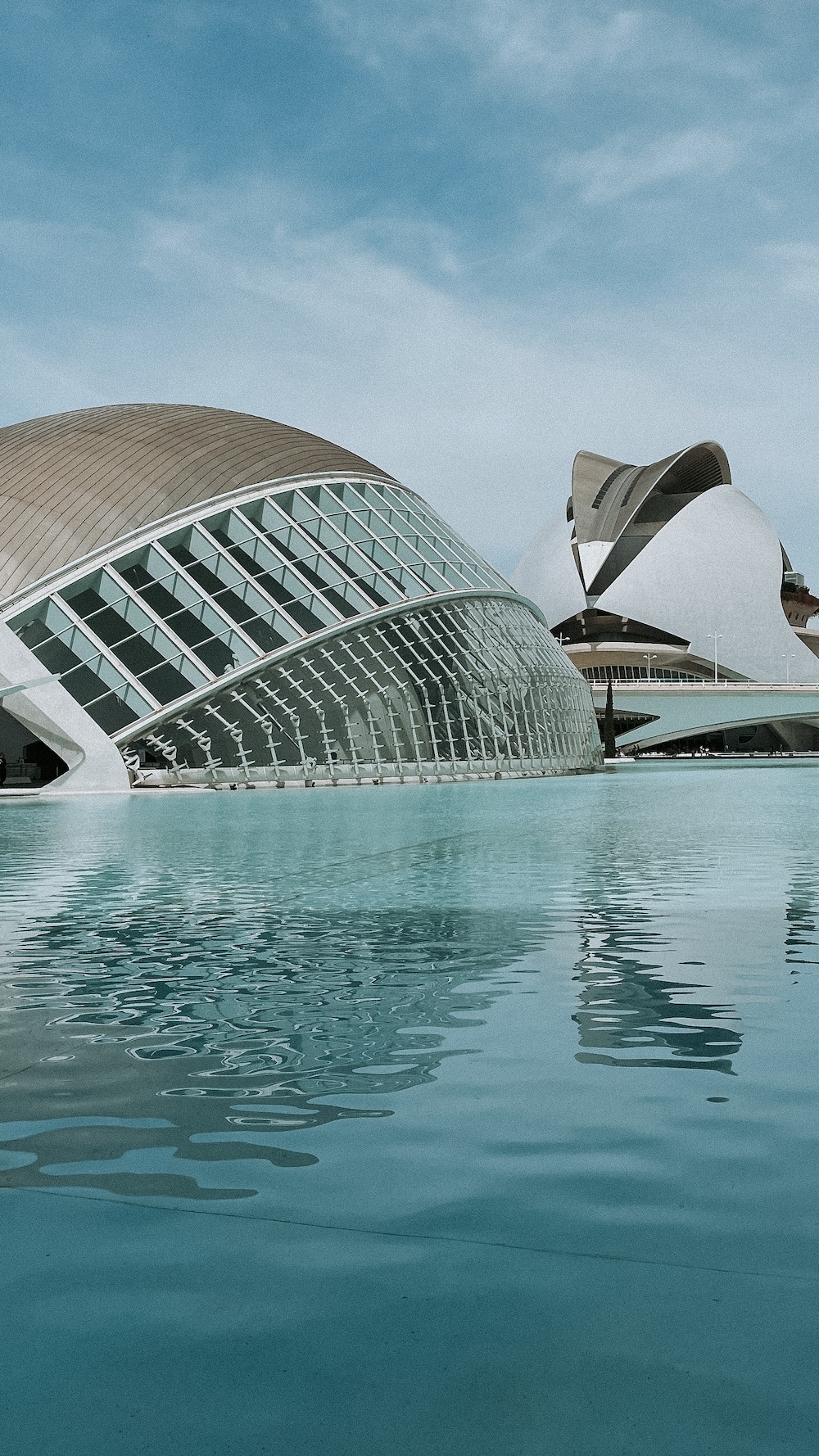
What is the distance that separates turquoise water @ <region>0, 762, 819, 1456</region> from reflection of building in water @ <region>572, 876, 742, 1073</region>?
26 millimetres

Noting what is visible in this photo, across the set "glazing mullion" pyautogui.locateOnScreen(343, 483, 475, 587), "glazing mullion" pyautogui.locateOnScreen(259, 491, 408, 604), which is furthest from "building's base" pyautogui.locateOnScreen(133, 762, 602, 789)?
"glazing mullion" pyautogui.locateOnScreen(343, 483, 475, 587)

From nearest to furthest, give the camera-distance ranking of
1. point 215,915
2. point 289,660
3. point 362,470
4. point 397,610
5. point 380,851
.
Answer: point 215,915, point 380,851, point 289,660, point 397,610, point 362,470

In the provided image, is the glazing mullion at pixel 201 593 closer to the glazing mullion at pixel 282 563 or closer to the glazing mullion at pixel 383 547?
the glazing mullion at pixel 282 563

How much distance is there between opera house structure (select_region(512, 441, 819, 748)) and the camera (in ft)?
308

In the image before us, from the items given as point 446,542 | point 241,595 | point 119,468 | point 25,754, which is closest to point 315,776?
point 241,595

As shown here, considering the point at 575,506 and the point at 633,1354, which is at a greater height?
the point at 575,506

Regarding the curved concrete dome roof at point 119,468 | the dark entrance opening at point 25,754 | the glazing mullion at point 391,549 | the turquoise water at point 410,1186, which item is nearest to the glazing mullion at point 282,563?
the curved concrete dome roof at point 119,468

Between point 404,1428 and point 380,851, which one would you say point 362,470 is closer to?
point 380,851

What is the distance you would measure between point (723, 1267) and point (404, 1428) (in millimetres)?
889

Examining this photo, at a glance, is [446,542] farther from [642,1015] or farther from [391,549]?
[642,1015]

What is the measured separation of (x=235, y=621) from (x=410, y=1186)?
28.8 meters

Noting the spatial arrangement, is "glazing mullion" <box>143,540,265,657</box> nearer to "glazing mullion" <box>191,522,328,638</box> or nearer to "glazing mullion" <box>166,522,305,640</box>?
"glazing mullion" <box>166,522,305,640</box>

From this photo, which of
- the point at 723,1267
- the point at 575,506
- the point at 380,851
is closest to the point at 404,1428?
the point at 723,1267

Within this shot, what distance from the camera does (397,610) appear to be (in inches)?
1356
